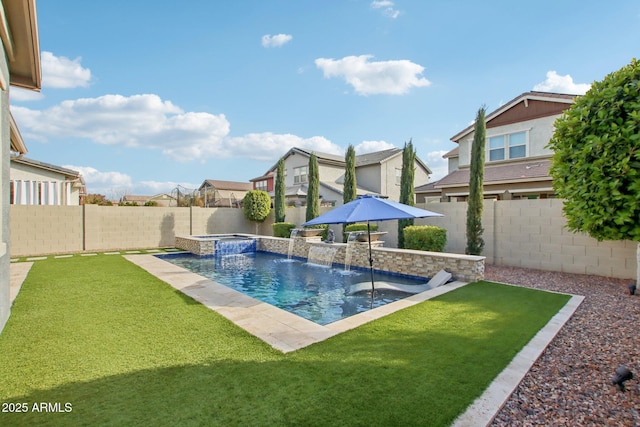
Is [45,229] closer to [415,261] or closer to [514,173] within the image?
[415,261]

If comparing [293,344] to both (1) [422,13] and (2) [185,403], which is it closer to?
(2) [185,403]

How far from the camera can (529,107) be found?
16641mm

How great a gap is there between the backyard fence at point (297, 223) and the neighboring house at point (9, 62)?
11.3m

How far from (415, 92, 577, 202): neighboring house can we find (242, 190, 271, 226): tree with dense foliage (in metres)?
11.7

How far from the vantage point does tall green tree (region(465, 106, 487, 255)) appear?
1137cm

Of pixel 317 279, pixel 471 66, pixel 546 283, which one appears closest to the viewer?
pixel 546 283

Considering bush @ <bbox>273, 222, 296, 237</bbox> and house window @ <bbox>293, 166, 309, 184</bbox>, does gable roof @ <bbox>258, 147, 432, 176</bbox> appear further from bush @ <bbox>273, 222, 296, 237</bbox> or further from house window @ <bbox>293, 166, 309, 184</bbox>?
bush @ <bbox>273, 222, 296, 237</bbox>

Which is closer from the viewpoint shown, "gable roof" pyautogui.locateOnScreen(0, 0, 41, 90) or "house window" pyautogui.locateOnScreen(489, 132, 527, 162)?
"gable roof" pyautogui.locateOnScreen(0, 0, 41, 90)

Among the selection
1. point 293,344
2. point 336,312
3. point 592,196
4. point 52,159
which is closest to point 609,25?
point 592,196

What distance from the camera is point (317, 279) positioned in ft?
33.1

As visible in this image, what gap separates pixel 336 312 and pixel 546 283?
5.92m

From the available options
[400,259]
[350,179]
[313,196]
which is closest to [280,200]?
[313,196]

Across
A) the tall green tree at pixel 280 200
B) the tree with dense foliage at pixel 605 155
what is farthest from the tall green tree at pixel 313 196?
the tree with dense foliage at pixel 605 155

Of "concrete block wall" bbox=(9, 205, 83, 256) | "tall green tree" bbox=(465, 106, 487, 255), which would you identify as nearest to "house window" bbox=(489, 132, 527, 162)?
"tall green tree" bbox=(465, 106, 487, 255)
